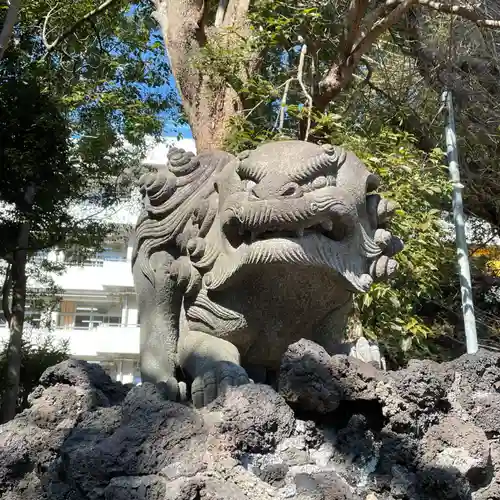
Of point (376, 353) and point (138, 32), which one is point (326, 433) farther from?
point (138, 32)

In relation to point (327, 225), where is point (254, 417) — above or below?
below

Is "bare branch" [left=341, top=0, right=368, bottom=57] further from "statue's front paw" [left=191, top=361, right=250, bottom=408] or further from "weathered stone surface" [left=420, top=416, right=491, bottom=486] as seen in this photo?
"weathered stone surface" [left=420, top=416, right=491, bottom=486]

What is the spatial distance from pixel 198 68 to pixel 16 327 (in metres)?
5.14

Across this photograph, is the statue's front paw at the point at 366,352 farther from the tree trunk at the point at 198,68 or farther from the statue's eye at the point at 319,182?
the tree trunk at the point at 198,68

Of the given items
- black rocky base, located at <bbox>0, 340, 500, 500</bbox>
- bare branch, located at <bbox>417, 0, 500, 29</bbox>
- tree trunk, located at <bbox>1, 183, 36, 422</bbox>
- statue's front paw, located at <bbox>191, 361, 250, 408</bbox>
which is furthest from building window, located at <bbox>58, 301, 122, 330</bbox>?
black rocky base, located at <bbox>0, 340, 500, 500</bbox>

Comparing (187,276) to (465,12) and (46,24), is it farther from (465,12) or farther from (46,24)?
(46,24)

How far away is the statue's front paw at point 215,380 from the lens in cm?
201

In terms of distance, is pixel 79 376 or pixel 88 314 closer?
pixel 79 376

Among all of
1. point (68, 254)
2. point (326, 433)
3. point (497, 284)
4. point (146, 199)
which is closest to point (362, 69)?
point (497, 284)

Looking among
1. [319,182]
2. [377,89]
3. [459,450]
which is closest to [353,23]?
[377,89]

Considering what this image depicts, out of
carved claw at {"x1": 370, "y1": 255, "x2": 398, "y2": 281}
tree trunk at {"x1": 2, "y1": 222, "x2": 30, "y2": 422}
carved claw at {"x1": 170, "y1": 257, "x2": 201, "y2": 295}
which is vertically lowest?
tree trunk at {"x1": 2, "y1": 222, "x2": 30, "y2": 422}

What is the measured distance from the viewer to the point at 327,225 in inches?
84.5

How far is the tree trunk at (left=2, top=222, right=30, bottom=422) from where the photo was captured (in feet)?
31.3

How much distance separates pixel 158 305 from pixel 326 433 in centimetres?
86
